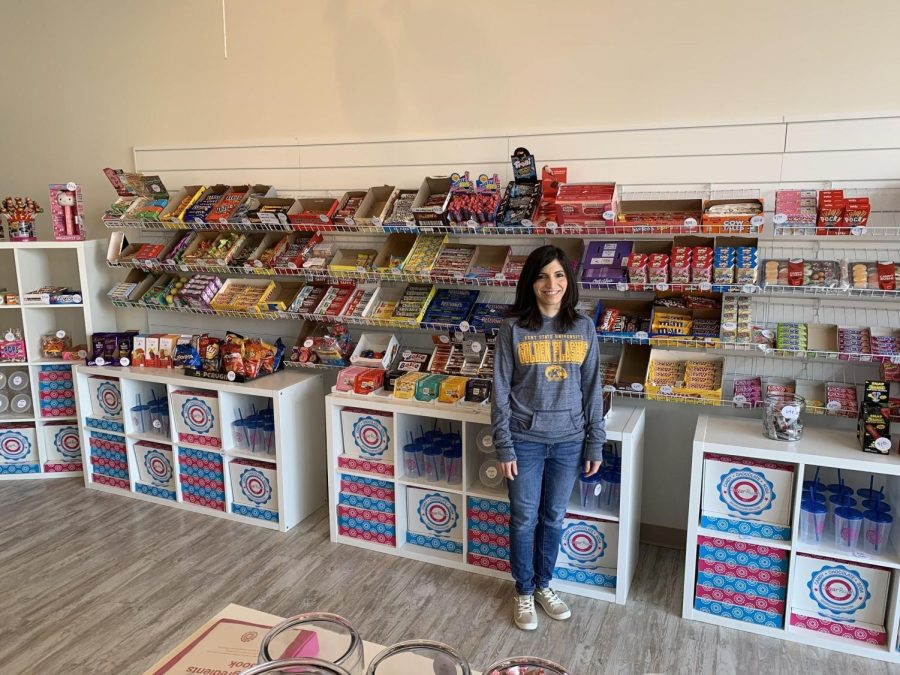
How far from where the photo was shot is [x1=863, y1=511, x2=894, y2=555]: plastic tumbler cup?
2748 millimetres

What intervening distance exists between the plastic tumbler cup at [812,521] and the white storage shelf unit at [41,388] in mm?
4420

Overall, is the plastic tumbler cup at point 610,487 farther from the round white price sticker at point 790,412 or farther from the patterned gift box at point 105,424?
the patterned gift box at point 105,424

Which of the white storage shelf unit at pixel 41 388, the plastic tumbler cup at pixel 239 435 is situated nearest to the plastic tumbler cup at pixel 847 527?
the plastic tumbler cup at pixel 239 435

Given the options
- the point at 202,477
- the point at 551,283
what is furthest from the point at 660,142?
the point at 202,477

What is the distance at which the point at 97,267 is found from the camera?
4676 mm

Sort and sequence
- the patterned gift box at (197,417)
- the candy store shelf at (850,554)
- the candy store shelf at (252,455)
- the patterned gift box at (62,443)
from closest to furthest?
the candy store shelf at (850,554)
the candy store shelf at (252,455)
the patterned gift box at (197,417)
the patterned gift box at (62,443)

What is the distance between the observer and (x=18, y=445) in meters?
4.73

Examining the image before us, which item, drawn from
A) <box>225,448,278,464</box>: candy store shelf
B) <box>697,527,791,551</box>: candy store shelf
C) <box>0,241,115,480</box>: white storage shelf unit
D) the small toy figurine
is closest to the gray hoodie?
<box>697,527,791,551</box>: candy store shelf

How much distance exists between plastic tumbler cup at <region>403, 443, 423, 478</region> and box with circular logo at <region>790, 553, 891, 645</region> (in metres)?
1.81

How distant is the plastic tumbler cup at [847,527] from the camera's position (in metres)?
2.79

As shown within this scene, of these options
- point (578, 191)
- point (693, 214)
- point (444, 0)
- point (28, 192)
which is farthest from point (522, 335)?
point (28, 192)

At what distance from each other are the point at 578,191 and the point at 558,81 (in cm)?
68

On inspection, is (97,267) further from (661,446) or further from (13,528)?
(661,446)

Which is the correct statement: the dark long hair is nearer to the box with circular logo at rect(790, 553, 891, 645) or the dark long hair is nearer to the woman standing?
the woman standing
